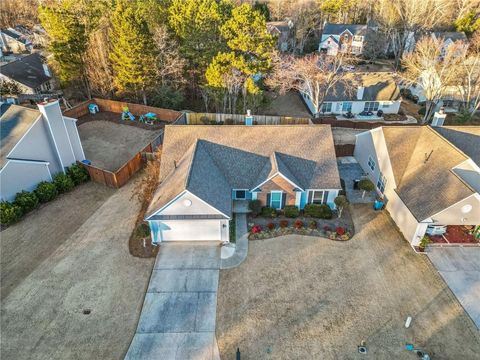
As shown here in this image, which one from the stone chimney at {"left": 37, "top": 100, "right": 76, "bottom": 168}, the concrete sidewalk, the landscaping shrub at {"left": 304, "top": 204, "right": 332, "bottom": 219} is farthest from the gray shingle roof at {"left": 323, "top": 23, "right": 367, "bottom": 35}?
the stone chimney at {"left": 37, "top": 100, "right": 76, "bottom": 168}

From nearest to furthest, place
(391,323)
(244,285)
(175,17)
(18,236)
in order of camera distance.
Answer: (391,323), (244,285), (18,236), (175,17)

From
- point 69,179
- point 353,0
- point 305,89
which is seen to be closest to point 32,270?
point 69,179

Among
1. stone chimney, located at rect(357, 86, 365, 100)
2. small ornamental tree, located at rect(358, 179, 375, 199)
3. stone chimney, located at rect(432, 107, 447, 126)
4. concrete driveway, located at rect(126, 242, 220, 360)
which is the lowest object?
concrete driveway, located at rect(126, 242, 220, 360)

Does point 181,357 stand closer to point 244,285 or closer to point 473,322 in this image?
point 244,285

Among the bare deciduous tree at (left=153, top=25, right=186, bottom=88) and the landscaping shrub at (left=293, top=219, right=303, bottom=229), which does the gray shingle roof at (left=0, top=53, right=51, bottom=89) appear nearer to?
the bare deciduous tree at (left=153, top=25, right=186, bottom=88)

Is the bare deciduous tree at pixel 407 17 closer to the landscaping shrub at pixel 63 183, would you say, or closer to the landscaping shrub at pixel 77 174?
the landscaping shrub at pixel 77 174

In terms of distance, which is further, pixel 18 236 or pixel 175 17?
pixel 175 17

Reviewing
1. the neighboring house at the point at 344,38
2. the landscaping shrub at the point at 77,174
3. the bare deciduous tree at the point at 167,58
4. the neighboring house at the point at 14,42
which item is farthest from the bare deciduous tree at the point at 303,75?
the neighboring house at the point at 14,42
